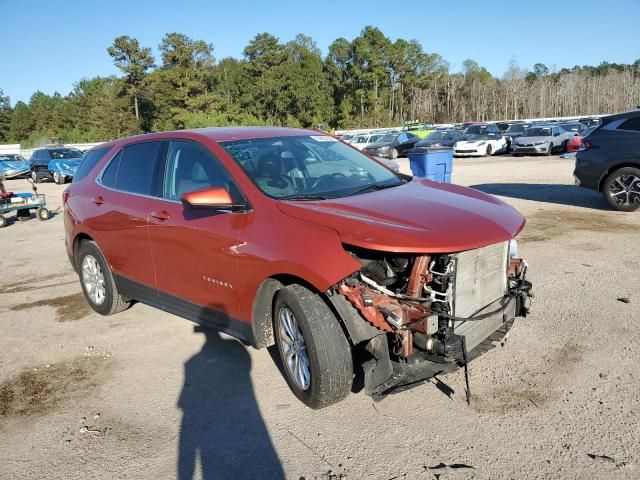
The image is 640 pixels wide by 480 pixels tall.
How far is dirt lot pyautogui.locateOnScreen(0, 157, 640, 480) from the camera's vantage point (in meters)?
2.92

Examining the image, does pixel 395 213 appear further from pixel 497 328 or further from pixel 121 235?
pixel 121 235

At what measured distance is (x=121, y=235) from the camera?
4.89 meters

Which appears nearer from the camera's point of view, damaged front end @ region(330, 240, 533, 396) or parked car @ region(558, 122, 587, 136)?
damaged front end @ region(330, 240, 533, 396)

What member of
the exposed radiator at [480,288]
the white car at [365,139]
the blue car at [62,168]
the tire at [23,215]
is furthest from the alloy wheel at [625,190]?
the blue car at [62,168]

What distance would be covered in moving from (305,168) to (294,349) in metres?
1.49

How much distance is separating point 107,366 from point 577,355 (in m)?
3.77

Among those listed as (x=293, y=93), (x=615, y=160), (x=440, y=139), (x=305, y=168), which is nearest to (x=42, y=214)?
(x=305, y=168)

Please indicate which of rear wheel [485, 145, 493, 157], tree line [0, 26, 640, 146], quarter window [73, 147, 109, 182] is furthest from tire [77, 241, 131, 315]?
tree line [0, 26, 640, 146]

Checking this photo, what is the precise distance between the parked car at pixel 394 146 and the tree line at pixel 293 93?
98.4ft

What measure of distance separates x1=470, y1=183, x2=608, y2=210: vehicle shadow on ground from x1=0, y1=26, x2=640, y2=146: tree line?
44.4 m

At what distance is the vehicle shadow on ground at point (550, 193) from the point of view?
1101 centimetres

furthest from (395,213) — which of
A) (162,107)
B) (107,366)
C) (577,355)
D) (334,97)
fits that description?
(334,97)

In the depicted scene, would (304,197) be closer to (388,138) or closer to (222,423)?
(222,423)

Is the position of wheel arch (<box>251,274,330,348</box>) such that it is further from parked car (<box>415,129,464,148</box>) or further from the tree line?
the tree line
